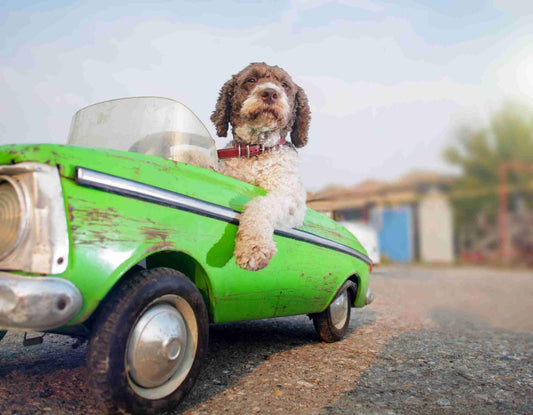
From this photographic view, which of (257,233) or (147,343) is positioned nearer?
(147,343)

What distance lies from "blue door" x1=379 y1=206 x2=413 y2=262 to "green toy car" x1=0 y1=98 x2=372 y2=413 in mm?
10542

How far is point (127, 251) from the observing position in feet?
6.77

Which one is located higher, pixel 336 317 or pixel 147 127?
pixel 147 127

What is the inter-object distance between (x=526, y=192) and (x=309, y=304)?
6.22 meters

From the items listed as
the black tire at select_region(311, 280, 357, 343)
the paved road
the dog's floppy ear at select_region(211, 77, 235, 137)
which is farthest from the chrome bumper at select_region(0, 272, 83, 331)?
the black tire at select_region(311, 280, 357, 343)

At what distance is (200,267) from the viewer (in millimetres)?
2564

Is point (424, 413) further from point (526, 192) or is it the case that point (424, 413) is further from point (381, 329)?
point (526, 192)

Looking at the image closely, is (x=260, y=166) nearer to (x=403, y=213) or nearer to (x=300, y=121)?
(x=300, y=121)

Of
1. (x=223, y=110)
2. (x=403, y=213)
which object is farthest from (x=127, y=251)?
(x=403, y=213)

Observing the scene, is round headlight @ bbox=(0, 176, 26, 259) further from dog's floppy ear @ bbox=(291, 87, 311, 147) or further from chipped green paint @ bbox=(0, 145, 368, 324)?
dog's floppy ear @ bbox=(291, 87, 311, 147)

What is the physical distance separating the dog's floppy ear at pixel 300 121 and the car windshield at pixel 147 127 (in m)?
1.37

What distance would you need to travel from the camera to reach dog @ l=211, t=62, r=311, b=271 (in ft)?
9.00

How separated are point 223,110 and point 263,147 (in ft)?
2.20

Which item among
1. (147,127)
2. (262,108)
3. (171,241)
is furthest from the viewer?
(262,108)
